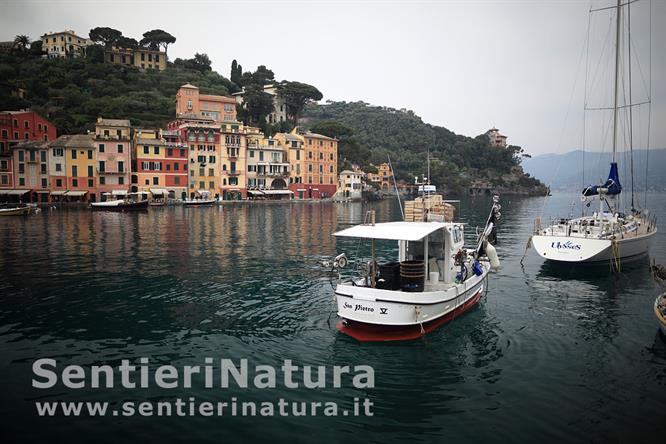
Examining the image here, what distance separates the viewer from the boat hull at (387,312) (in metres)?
12.3

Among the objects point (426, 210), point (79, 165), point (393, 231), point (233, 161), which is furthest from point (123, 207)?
→ point (393, 231)

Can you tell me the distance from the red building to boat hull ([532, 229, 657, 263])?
2930 inches

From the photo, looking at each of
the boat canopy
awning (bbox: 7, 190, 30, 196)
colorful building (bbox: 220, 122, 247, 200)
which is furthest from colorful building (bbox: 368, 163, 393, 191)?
the boat canopy

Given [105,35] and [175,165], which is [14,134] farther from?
[105,35]

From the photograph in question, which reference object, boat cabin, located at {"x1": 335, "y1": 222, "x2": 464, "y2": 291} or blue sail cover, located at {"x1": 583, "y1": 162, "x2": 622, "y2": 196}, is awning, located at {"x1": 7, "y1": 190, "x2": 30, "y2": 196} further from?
blue sail cover, located at {"x1": 583, "y1": 162, "x2": 622, "y2": 196}

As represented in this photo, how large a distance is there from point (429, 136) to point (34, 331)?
164 meters

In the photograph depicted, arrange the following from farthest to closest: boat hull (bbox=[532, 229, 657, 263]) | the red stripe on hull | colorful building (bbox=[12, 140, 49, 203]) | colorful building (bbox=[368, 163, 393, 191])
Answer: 1. colorful building (bbox=[368, 163, 393, 191])
2. colorful building (bbox=[12, 140, 49, 203])
3. boat hull (bbox=[532, 229, 657, 263])
4. the red stripe on hull

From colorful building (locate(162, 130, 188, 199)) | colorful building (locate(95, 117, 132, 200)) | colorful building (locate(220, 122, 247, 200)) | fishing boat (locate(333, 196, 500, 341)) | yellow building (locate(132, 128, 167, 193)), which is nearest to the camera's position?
fishing boat (locate(333, 196, 500, 341))

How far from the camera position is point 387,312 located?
12328 millimetres

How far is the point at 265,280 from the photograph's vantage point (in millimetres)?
20594

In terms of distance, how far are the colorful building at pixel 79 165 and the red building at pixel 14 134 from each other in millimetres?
5787

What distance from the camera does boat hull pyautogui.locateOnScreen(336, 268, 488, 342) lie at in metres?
12.3

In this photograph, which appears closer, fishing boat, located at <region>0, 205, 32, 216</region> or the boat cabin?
the boat cabin

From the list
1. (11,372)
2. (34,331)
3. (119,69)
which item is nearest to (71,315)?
(34,331)
